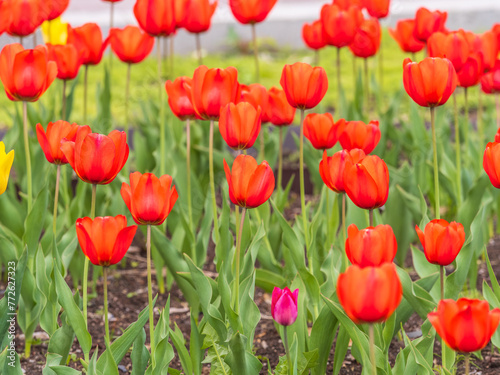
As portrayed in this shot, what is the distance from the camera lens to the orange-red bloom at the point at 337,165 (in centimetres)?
154

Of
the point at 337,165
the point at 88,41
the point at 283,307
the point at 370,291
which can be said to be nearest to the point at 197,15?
the point at 88,41

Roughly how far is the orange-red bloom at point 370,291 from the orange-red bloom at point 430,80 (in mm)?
633

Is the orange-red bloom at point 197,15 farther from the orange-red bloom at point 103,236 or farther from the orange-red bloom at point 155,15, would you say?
the orange-red bloom at point 103,236

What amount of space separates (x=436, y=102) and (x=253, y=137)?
41 cm

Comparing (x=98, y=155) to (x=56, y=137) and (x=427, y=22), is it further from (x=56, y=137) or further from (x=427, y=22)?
(x=427, y=22)

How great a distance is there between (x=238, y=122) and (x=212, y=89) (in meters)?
0.13

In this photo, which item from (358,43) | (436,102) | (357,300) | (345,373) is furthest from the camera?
(358,43)

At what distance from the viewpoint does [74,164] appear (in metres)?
1.45

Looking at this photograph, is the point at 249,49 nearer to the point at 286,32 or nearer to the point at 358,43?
the point at 286,32

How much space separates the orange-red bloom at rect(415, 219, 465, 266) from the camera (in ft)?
4.38

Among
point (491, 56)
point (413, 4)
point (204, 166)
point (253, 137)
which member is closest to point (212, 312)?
point (253, 137)

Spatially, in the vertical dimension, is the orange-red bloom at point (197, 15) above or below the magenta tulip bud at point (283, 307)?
above

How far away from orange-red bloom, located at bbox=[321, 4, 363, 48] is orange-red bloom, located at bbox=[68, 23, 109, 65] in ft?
2.40

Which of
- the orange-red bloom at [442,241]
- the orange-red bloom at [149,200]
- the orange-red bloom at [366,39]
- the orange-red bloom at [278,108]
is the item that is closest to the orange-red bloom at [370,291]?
the orange-red bloom at [442,241]
